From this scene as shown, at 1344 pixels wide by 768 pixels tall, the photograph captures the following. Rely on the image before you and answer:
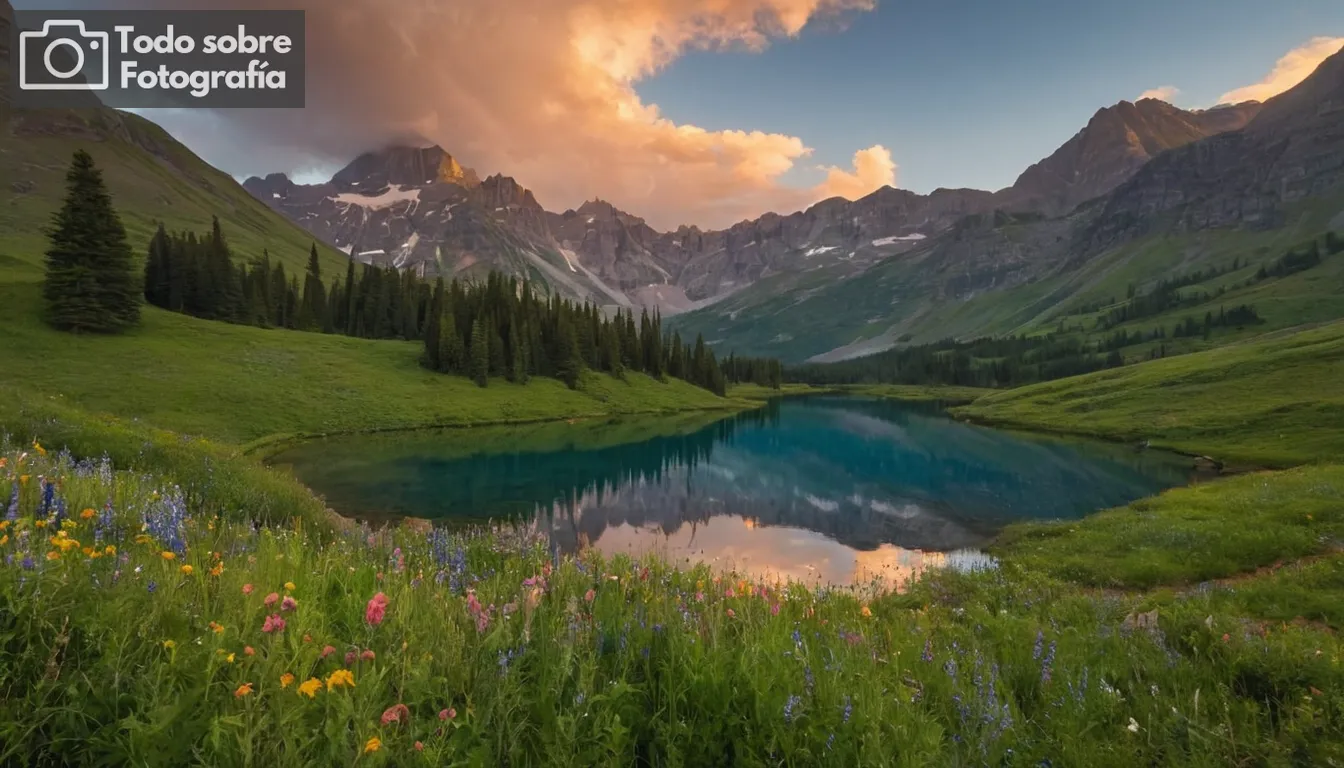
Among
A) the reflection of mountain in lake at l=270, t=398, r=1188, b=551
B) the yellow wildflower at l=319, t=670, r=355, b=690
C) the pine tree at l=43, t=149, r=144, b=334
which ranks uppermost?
the pine tree at l=43, t=149, r=144, b=334

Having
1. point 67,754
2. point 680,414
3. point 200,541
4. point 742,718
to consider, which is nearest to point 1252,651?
point 742,718

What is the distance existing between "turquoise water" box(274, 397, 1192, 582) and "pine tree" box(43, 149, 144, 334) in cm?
3127

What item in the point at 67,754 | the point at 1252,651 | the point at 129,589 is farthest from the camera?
the point at 1252,651

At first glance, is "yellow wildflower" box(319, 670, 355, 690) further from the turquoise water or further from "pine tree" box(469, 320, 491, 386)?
"pine tree" box(469, 320, 491, 386)

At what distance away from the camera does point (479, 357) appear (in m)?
92.0

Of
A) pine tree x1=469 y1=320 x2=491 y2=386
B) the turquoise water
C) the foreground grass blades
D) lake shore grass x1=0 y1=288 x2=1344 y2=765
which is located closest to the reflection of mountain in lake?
the turquoise water

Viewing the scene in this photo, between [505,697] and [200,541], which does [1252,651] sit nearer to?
[505,697]

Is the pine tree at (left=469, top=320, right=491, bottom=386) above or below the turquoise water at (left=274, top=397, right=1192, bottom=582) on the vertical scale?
above

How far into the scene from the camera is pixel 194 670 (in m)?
3.31

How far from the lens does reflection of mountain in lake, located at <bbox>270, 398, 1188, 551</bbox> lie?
3281 centimetres

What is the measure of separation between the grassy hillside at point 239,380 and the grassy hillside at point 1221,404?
74.4 metres

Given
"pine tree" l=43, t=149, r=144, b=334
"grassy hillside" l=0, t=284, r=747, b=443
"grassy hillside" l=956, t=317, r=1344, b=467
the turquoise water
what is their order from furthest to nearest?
"pine tree" l=43, t=149, r=144, b=334 < "grassy hillside" l=956, t=317, r=1344, b=467 < "grassy hillside" l=0, t=284, r=747, b=443 < the turquoise water

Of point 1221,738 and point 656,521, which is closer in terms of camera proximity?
point 1221,738

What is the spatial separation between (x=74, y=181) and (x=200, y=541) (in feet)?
285
